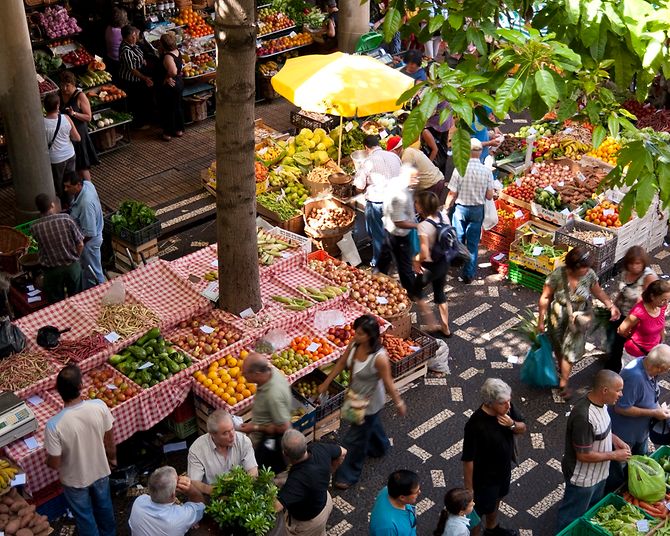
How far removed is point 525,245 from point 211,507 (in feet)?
19.7

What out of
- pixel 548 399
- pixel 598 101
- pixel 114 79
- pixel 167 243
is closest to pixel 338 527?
pixel 548 399

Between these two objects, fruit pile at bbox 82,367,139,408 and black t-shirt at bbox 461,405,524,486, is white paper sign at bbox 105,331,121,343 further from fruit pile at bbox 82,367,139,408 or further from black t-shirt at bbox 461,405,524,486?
black t-shirt at bbox 461,405,524,486

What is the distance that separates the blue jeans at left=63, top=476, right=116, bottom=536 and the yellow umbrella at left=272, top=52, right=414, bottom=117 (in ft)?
18.9

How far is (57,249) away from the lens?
9.35 meters

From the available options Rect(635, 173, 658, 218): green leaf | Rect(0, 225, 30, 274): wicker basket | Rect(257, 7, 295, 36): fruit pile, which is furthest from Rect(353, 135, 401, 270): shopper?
Rect(257, 7, 295, 36): fruit pile

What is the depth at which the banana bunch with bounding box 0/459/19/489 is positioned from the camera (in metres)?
7.02

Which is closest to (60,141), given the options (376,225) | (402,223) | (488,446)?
(376,225)

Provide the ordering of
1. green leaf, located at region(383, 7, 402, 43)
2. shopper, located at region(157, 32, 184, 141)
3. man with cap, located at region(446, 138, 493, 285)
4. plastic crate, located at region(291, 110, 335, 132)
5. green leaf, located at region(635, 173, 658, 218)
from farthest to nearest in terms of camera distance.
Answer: shopper, located at region(157, 32, 184, 141), plastic crate, located at region(291, 110, 335, 132), man with cap, located at region(446, 138, 493, 285), green leaf, located at region(383, 7, 402, 43), green leaf, located at region(635, 173, 658, 218)

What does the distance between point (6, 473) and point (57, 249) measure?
9.50 ft

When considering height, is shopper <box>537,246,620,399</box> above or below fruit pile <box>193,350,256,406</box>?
above

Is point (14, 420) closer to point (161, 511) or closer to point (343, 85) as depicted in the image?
point (161, 511)

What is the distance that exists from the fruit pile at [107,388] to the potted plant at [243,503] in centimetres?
174

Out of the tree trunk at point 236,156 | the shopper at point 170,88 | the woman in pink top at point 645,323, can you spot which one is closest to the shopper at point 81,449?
the tree trunk at point 236,156

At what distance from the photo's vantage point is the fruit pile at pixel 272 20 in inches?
654
